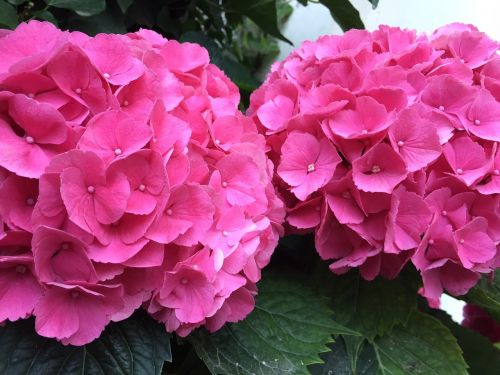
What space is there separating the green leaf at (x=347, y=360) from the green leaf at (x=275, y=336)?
54 mm

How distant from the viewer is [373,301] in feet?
2.42

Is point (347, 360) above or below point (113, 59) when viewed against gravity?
below

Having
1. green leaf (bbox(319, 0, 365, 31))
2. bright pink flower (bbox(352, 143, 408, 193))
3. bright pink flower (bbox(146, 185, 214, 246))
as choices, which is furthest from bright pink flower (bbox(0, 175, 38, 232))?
green leaf (bbox(319, 0, 365, 31))

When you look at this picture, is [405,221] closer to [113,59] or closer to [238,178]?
[238,178]

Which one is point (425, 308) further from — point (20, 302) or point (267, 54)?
point (267, 54)

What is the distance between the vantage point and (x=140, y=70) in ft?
1.82

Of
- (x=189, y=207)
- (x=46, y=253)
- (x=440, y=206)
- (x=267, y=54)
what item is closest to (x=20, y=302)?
(x=46, y=253)

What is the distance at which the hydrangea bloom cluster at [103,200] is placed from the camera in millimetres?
479

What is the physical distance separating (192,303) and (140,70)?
23cm

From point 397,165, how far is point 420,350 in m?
0.26

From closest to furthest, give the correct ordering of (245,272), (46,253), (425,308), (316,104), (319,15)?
(46,253)
(245,272)
(316,104)
(425,308)
(319,15)

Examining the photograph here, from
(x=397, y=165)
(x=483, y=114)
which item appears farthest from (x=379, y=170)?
(x=483, y=114)

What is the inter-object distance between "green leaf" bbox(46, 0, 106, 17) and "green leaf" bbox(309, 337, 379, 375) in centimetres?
53

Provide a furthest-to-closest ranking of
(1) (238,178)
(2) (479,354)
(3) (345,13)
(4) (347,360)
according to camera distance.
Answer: (3) (345,13)
(2) (479,354)
(4) (347,360)
(1) (238,178)
